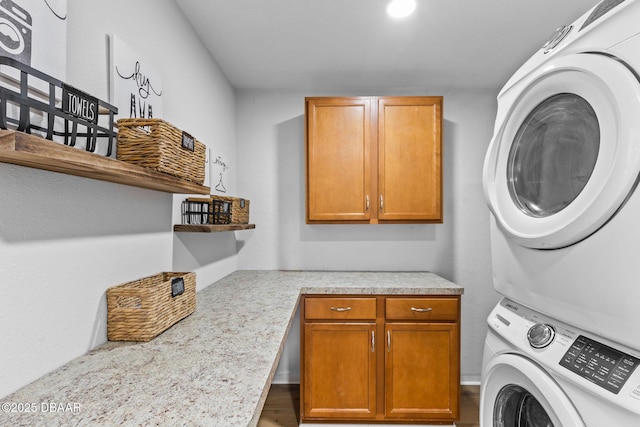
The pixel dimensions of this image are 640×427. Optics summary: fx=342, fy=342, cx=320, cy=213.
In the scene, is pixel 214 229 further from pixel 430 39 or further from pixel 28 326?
pixel 430 39

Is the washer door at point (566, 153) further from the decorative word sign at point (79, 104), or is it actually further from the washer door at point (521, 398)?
the decorative word sign at point (79, 104)

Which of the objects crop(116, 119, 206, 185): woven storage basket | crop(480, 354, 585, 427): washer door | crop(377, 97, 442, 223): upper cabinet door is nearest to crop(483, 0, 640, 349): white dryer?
crop(480, 354, 585, 427): washer door

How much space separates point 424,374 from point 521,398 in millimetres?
965

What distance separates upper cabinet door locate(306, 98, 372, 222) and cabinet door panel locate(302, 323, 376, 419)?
0.80 m

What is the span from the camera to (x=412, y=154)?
2.50 metres

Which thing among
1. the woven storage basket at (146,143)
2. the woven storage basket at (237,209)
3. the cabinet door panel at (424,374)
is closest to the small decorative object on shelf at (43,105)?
the woven storage basket at (146,143)

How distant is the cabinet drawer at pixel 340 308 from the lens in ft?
7.25

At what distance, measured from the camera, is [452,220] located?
288cm

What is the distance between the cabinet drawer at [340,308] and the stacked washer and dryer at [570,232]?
859 millimetres

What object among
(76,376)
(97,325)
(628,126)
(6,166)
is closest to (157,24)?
(6,166)

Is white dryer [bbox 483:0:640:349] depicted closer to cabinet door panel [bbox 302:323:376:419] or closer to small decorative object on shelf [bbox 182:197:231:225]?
cabinet door panel [bbox 302:323:376:419]

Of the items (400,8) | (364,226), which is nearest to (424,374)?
(364,226)

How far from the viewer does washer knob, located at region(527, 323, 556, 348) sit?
110cm

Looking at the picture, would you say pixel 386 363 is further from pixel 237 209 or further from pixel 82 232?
pixel 82 232
